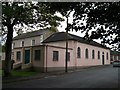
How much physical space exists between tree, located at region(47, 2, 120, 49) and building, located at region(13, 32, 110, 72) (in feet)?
32.8

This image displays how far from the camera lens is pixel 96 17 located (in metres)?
12.0

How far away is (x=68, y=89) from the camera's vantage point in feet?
42.4

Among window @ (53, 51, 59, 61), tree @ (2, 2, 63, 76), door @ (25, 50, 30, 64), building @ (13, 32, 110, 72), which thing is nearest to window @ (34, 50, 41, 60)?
building @ (13, 32, 110, 72)

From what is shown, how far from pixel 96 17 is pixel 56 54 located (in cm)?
2050

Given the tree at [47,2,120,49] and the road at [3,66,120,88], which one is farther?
the road at [3,66,120,88]

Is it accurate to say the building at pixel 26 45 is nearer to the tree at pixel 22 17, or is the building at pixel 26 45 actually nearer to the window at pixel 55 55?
the window at pixel 55 55

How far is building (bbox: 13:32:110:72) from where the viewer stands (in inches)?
1192

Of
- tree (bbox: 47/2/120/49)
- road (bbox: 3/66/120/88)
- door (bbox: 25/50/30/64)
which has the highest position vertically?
tree (bbox: 47/2/120/49)

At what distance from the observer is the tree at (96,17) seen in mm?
11312

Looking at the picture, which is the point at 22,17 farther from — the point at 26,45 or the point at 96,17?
the point at 26,45

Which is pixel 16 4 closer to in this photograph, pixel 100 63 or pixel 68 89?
pixel 68 89

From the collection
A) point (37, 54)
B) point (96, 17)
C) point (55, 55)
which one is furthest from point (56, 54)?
point (96, 17)

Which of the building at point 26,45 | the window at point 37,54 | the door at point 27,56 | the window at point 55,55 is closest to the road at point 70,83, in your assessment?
the window at point 37,54

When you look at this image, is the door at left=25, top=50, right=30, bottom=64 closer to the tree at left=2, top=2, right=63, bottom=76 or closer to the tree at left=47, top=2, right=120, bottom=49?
the tree at left=2, top=2, right=63, bottom=76
